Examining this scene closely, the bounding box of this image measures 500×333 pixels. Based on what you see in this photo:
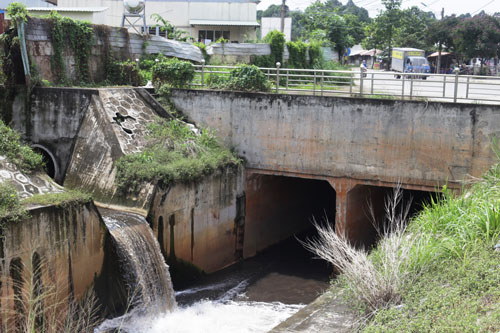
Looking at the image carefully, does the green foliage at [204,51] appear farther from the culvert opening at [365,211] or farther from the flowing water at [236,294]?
the culvert opening at [365,211]

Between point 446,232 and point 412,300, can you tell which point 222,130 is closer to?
point 446,232

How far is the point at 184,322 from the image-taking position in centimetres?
1361

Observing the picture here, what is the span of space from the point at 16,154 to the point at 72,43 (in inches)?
268

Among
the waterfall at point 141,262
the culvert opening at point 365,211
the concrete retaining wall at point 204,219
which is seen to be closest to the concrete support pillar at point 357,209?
the culvert opening at point 365,211

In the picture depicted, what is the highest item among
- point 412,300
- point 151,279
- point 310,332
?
point 412,300

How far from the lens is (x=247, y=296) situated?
1596 cm

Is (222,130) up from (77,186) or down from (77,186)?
up

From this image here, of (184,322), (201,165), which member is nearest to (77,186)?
(201,165)

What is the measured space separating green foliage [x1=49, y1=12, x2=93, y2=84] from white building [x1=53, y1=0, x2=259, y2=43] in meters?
13.8

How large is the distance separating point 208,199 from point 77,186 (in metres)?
3.68

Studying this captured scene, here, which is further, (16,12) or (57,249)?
(16,12)

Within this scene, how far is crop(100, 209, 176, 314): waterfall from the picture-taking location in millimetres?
13344

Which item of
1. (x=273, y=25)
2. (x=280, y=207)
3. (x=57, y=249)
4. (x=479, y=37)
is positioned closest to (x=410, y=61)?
(x=479, y=37)

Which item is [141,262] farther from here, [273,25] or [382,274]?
[273,25]
